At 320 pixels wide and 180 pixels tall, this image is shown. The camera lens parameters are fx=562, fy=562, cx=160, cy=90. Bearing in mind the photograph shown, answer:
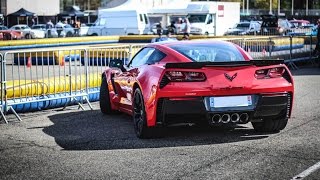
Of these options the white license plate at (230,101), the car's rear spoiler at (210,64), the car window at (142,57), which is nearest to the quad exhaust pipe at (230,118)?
the white license plate at (230,101)

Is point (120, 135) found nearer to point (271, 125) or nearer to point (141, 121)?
→ point (141, 121)

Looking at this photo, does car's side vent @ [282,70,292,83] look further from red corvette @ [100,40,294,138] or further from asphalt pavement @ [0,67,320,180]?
asphalt pavement @ [0,67,320,180]

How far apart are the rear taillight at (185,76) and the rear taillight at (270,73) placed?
2.55 ft

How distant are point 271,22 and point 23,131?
123ft

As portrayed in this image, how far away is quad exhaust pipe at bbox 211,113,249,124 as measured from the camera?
7.12 m

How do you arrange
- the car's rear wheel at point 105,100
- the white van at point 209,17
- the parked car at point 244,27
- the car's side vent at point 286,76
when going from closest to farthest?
the car's side vent at point 286,76, the car's rear wheel at point 105,100, the parked car at point 244,27, the white van at point 209,17

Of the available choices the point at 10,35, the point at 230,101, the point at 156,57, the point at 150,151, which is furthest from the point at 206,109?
the point at 10,35

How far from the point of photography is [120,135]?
7.94m

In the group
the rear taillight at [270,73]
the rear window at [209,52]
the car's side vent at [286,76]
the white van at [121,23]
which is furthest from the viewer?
the white van at [121,23]

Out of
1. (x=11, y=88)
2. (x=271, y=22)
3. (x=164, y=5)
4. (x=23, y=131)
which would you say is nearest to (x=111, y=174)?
(x=23, y=131)

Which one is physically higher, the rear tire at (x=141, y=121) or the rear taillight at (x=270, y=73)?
the rear taillight at (x=270, y=73)

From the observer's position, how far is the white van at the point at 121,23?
4581cm

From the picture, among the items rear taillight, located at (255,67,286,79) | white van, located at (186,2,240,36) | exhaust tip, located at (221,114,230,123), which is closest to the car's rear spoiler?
rear taillight, located at (255,67,286,79)

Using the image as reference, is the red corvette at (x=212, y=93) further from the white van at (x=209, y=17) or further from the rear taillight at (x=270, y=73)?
the white van at (x=209, y=17)
